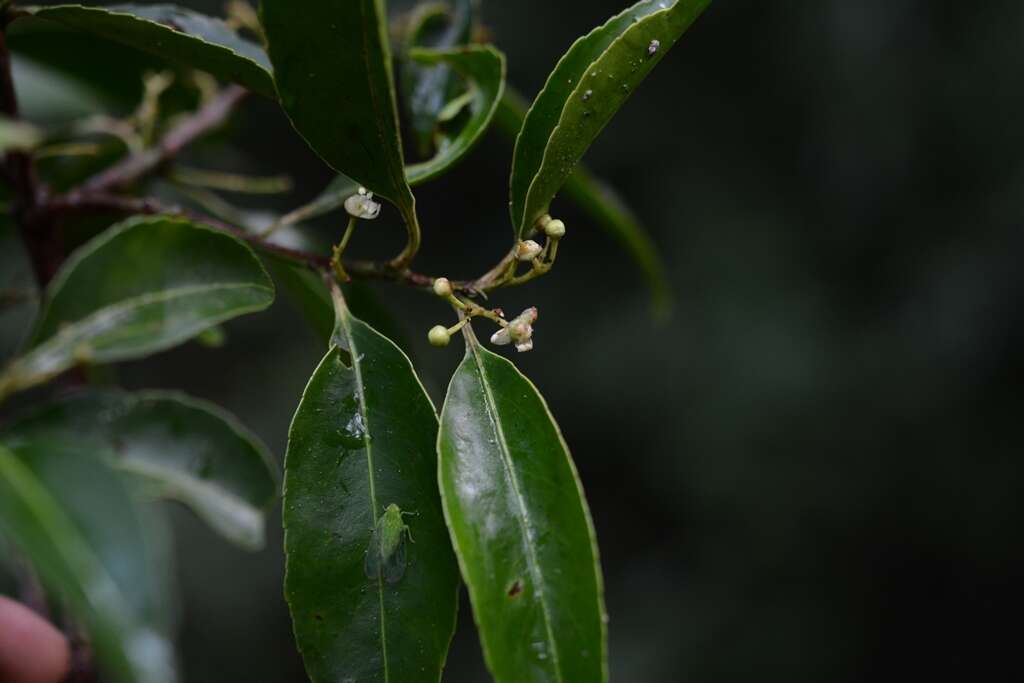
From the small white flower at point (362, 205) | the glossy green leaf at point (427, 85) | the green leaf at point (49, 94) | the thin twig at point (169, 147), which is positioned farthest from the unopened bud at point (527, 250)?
the green leaf at point (49, 94)

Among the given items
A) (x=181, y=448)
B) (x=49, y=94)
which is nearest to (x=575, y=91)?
(x=181, y=448)

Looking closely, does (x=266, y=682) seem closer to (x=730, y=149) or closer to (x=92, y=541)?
(x=730, y=149)

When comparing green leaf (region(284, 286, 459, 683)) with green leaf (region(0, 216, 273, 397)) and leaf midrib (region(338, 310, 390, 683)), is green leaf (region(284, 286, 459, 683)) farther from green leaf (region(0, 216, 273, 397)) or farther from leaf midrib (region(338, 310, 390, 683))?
green leaf (region(0, 216, 273, 397))

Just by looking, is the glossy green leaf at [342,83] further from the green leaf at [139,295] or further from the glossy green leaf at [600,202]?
the glossy green leaf at [600,202]

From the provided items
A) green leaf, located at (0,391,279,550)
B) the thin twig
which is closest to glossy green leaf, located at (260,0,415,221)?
green leaf, located at (0,391,279,550)

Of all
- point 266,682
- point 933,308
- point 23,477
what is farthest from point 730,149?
point 23,477

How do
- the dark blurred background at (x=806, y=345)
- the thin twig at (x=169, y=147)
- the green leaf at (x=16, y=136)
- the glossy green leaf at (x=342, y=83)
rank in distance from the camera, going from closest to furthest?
the green leaf at (x=16, y=136) < the glossy green leaf at (x=342, y=83) < the thin twig at (x=169, y=147) < the dark blurred background at (x=806, y=345)
